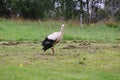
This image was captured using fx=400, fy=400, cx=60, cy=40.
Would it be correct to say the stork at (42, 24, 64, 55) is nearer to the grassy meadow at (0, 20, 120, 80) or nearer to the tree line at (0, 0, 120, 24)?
the grassy meadow at (0, 20, 120, 80)

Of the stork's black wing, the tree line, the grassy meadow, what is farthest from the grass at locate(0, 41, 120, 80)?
the tree line

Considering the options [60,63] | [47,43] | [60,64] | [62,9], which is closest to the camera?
[60,64]

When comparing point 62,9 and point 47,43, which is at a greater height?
point 47,43

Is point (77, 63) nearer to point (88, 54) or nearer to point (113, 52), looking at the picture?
point (88, 54)

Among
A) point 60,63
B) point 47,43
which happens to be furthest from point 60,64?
point 47,43

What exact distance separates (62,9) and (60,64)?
2674cm

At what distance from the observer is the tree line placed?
3306cm

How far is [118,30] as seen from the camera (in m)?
25.5

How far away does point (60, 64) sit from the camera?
10586 mm

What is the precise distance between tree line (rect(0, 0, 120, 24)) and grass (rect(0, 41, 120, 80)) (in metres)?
18.7

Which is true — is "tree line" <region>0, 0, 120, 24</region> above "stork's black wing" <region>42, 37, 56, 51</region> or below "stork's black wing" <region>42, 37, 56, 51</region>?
below

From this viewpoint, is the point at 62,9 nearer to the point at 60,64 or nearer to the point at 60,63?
the point at 60,63

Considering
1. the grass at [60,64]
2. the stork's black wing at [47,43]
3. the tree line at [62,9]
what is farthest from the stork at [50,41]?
the tree line at [62,9]

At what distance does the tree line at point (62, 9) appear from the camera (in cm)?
3306
